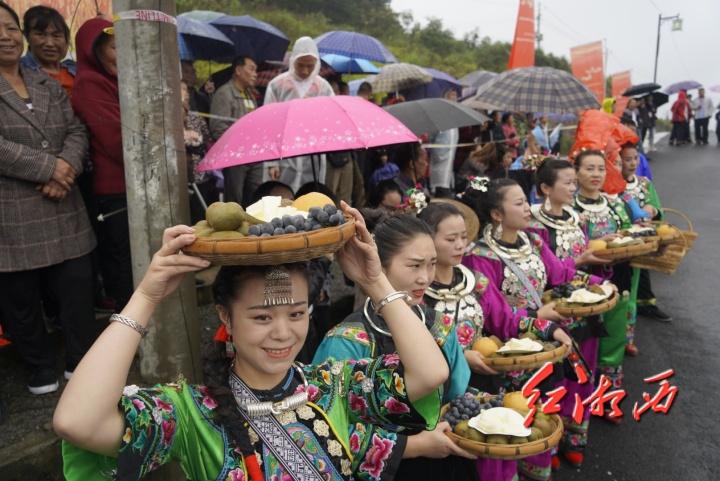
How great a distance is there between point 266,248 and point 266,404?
62 cm

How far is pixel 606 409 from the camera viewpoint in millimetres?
4664

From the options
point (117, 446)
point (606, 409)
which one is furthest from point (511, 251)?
point (117, 446)

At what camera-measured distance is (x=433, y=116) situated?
5641mm

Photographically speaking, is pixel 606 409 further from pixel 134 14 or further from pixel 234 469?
pixel 134 14

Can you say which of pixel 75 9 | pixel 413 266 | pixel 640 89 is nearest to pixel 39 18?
pixel 75 9

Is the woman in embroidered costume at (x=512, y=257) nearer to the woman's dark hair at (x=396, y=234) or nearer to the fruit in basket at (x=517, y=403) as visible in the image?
the fruit in basket at (x=517, y=403)

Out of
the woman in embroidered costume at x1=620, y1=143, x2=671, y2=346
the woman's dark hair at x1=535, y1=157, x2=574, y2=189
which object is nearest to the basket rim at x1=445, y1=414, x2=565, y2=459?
the woman's dark hair at x1=535, y1=157, x2=574, y2=189

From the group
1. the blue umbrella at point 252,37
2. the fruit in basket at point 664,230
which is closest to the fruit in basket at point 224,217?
the fruit in basket at point 664,230

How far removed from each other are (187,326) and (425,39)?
1535 inches

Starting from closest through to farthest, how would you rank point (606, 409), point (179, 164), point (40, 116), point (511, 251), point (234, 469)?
point (234, 469) < point (179, 164) < point (40, 116) < point (511, 251) < point (606, 409)

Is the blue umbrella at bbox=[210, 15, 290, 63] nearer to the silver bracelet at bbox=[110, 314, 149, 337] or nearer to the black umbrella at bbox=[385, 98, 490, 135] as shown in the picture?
the black umbrella at bbox=[385, 98, 490, 135]

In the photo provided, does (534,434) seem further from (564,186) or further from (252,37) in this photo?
(252,37)

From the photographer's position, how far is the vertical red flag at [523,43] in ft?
37.8

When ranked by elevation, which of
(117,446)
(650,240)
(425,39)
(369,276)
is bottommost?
(650,240)
